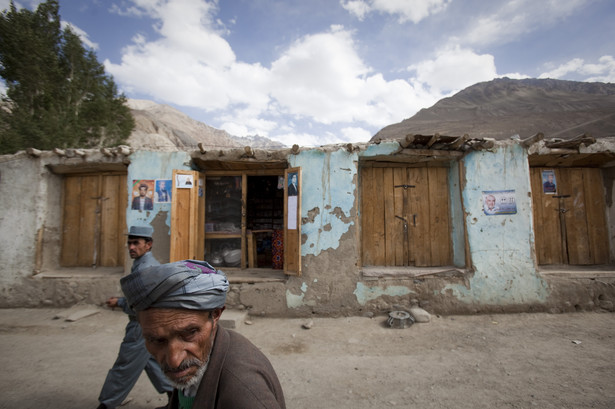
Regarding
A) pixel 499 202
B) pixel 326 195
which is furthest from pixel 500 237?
pixel 326 195

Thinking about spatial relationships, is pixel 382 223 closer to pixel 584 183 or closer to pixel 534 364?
pixel 534 364

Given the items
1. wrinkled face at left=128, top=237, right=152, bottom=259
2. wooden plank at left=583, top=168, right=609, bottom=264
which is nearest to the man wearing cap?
wrinkled face at left=128, top=237, right=152, bottom=259

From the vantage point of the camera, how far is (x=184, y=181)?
4.86 metres

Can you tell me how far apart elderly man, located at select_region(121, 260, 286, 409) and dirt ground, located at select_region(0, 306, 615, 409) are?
2060 millimetres

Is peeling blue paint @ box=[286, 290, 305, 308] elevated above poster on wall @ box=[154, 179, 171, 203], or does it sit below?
below

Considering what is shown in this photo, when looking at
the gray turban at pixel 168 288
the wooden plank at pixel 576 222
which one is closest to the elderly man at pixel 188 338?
the gray turban at pixel 168 288

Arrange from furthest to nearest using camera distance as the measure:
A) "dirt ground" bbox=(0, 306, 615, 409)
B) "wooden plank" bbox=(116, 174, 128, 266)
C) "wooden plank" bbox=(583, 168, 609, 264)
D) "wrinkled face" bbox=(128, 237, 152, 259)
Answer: "wooden plank" bbox=(116, 174, 128, 266) < "wooden plank" bbox=(583, 168, 609, 264) < "dirt ground" bbox=(0, 306, 615, 409) < "wrinkled face" bbox=(128, 237, 152, 259)

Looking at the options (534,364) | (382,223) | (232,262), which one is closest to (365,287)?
(382,223)

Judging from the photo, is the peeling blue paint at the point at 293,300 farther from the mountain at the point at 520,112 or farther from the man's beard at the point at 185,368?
the mountain at the point at 520,112

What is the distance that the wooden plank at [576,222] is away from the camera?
564cm

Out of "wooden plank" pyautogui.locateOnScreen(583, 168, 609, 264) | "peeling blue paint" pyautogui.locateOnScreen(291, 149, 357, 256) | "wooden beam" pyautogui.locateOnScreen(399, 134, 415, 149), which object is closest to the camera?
"wooden beam" pyautogui.locateOnScreen(399, 134, 415, 149)

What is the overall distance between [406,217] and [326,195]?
173 cm

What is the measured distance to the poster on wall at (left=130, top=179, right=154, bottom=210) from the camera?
202 inches

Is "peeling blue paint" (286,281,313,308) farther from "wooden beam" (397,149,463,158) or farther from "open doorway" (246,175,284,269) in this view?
"open doorway" (246,175,284,269)
